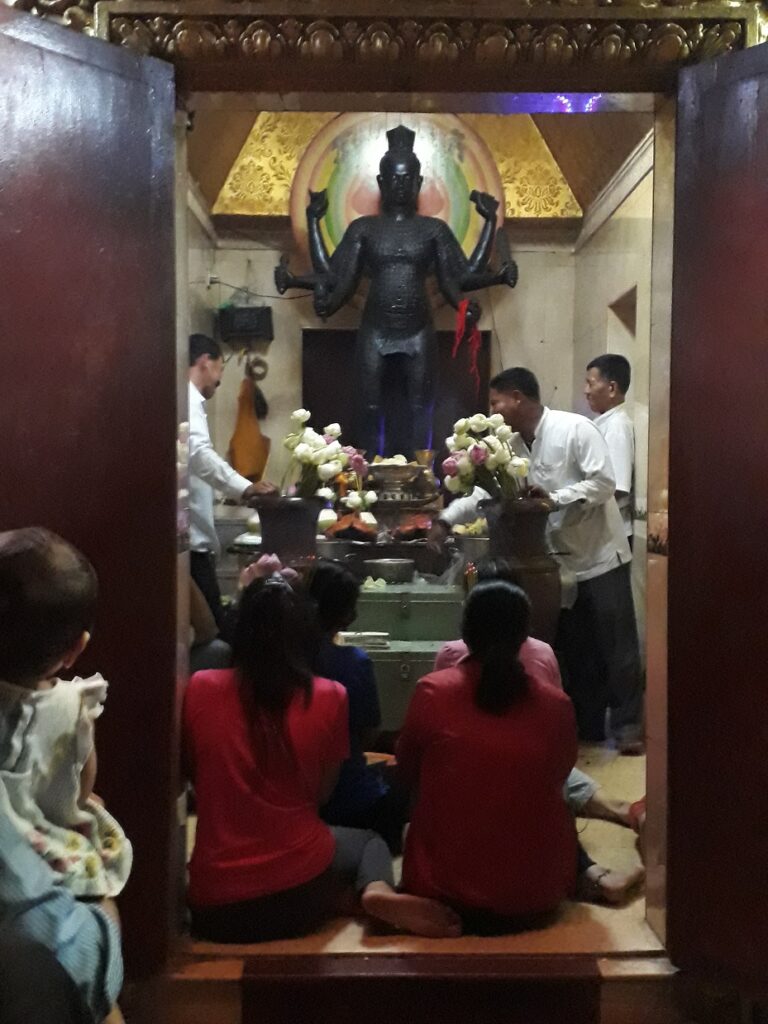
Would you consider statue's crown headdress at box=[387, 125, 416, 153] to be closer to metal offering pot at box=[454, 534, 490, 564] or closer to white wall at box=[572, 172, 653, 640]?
white wall at box=[572, 172, 653, 640]

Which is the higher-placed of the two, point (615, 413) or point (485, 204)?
point (485, 204)

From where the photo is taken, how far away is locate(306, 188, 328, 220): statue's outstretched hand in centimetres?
496

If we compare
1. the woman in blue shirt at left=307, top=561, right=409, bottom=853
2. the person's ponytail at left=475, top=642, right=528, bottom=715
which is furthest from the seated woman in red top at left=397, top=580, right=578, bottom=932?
the woman in blue shirt at left=307, top=561, right=409, bottom=853

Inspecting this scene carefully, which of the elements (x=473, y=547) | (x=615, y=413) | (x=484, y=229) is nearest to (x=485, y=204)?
(x=484, y=229)

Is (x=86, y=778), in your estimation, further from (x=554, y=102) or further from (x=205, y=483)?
(x=205, y=483)

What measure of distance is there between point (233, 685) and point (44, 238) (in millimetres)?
937

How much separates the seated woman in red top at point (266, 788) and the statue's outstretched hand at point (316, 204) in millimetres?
3413

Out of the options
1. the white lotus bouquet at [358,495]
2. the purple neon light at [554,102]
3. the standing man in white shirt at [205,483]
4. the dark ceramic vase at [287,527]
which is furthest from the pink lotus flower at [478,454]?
the purple neon light at [554,102]

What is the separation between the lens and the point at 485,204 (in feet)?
16.1

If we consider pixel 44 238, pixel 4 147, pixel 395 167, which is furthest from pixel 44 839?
pixel 395 167

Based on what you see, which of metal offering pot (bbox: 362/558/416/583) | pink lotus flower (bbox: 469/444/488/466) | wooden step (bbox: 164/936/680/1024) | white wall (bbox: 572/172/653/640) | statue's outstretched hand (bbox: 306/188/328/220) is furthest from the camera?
statue's outstretched hand (bbox: 306/188/328/220)

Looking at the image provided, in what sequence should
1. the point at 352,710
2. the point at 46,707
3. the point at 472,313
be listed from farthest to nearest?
the point at 472,313 < the point at 352,710 < the point at 46,707

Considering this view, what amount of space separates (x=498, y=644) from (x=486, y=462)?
1.30 m

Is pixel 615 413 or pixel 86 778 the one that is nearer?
pixel 86 778
